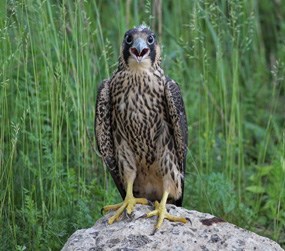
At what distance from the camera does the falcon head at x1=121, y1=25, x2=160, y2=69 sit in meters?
4.74

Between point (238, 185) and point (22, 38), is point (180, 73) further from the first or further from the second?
point (22, 38)

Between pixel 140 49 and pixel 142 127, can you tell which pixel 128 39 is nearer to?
pixel 140 49

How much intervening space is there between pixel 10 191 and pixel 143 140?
833 millimetres

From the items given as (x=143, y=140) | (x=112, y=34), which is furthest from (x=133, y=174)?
(x=112, y=34)

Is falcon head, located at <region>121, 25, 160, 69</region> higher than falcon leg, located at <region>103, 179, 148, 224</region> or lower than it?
higher

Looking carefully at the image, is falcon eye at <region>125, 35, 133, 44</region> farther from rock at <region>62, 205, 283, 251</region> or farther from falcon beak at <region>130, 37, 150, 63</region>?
rock at <region>62, 205, 283, 251</region>

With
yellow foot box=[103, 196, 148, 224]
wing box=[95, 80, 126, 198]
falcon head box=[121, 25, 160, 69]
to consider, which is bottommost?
yellow foot box=[103, 196, 148, 224]

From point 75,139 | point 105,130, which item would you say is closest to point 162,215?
point 105,130

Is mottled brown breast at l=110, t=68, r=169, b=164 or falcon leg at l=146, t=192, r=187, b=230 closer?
falcon leg at l=146, t=192, r=187, b=230

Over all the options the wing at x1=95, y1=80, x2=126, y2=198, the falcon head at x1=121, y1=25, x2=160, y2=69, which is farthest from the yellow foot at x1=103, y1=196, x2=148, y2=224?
the falcon head at x1=121, y1=25, x2=160, y2=69

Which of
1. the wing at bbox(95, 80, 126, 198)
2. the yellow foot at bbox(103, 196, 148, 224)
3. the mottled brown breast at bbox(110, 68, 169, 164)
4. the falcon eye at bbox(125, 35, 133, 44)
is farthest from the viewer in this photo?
the wing at bbox(95, 80, 126, 198)

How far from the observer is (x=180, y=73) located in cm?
596

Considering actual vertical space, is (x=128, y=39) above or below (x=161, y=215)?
above

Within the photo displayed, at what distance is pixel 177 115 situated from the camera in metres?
4.92
